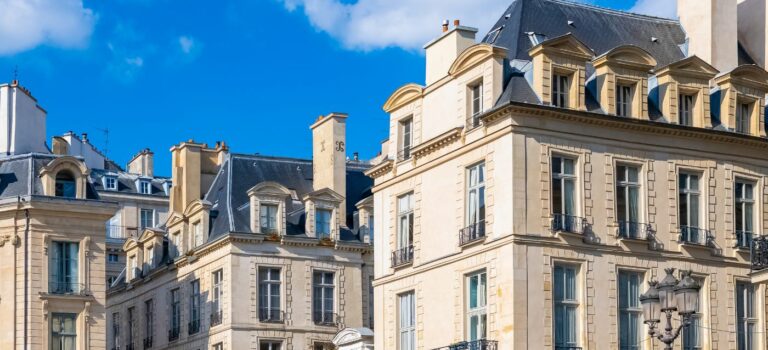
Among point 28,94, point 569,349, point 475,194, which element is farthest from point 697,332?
point 28,94

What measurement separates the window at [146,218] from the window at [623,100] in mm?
41388

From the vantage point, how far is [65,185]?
1960 inches

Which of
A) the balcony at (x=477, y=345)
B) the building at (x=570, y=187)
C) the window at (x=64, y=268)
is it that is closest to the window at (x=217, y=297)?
the window at (x=64, y=268)

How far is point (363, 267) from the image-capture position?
54125 millimetres

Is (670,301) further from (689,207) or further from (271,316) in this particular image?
(271,316)

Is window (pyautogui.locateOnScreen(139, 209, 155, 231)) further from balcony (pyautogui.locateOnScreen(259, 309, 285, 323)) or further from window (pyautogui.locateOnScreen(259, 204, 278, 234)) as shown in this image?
balcony (pyautogui.locateOnScreen(259, 309, 285, 323))

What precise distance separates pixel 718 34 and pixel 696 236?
5.58 metres

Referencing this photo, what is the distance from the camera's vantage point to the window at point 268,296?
52125 millimetres

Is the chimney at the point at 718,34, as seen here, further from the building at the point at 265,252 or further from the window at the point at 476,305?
the building at the point at 265,252

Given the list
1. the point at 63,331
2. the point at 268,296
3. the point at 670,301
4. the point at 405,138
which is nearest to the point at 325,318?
the point at 268,296

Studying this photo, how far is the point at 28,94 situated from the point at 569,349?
1039 inches

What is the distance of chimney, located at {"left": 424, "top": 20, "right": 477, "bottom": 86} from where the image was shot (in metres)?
39.2

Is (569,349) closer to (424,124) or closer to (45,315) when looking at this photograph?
(424,124)

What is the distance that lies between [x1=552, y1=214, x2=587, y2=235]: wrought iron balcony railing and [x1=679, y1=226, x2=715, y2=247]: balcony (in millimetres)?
2686
